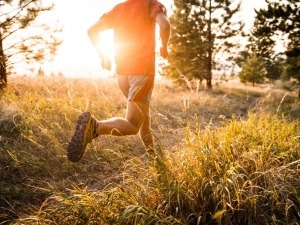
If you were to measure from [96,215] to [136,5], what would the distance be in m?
2.24

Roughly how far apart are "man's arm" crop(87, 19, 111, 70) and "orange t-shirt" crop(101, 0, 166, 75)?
0.15 metres

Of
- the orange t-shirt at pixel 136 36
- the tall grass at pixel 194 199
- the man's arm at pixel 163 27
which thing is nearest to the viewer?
the tall grass at pixel 194 199

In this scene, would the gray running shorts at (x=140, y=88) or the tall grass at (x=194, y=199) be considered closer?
the tall grass at (x=194, y=199)

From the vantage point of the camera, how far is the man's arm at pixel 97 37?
3426 millimetres

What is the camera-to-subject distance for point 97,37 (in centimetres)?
349

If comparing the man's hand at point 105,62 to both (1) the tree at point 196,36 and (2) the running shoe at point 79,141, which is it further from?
(1) the tree at point 196,36

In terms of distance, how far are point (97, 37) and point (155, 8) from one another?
78 centimetres

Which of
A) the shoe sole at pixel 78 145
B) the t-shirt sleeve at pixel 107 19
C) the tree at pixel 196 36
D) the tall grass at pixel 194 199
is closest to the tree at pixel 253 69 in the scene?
the tree at pixel 196 36

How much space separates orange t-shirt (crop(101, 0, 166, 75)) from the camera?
3.26m

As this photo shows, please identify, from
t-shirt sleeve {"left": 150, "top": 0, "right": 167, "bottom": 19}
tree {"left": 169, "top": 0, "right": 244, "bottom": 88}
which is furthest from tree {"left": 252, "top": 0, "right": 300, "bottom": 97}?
t-shirt sleeve {"left": 150, "top": 0, "right": 167, "bottom": 19}

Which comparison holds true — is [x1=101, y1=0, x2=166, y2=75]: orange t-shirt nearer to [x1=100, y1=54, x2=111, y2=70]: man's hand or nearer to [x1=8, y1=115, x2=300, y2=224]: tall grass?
[x1=100, y1=54, x2=111, y2=70]: man's hand

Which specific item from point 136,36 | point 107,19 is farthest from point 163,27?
point 107,19

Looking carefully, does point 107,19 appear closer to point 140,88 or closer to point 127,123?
point 140,88

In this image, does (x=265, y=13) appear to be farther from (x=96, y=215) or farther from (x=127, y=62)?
(x=96, y=215)
